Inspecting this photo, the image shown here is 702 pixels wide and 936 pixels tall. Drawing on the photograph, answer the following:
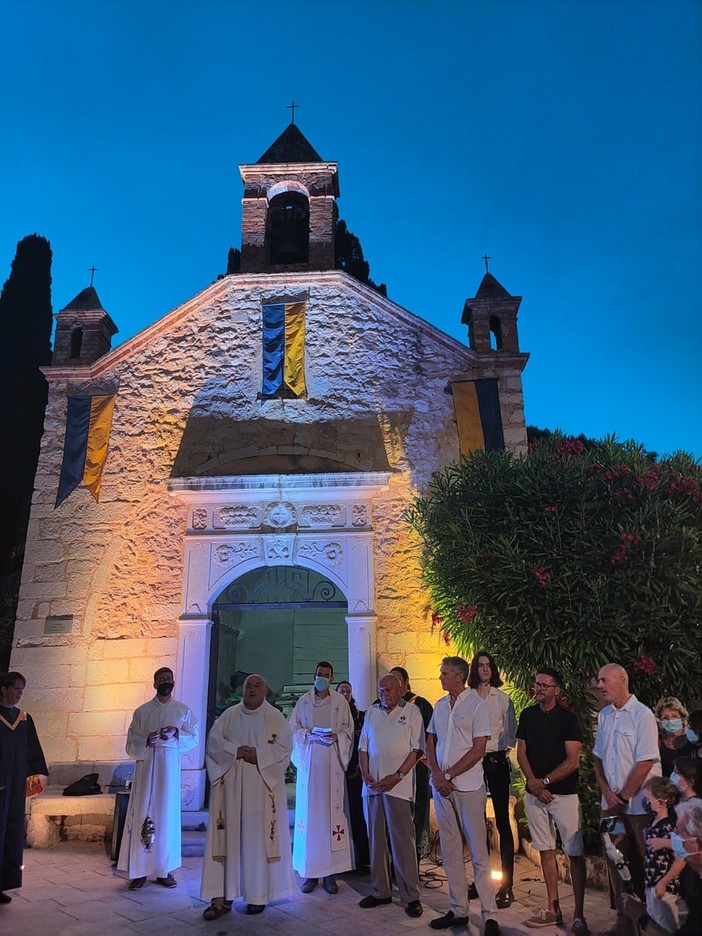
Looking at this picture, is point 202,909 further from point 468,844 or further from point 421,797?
point 421,797

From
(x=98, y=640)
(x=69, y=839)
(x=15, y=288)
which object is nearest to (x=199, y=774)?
(x=69, y=839)

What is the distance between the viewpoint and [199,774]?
8.30 metres

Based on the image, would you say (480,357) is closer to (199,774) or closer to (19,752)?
(199,774)

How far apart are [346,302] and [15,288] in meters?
25.7

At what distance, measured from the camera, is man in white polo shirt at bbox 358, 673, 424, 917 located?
507cm

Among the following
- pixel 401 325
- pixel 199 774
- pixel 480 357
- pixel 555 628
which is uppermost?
pixel 401 325

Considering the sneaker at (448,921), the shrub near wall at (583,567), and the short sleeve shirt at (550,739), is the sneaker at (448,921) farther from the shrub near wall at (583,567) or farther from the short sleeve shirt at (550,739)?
the shrub near wall at (583,567)

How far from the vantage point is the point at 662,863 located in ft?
11.9

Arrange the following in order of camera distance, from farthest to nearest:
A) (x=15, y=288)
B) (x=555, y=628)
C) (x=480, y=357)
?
1. (x=15, y=288)
2. (x=480, y=357)
3. (x=555, y=628)

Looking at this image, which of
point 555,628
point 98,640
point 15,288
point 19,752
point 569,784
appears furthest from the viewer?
point 15,288

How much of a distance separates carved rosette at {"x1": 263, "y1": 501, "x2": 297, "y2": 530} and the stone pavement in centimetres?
426

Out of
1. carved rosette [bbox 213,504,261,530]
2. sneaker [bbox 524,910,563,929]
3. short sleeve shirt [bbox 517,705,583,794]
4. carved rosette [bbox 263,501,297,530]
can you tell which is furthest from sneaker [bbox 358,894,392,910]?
carved rosette [bbox 213,504,261,530]

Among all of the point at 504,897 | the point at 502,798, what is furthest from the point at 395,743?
the point at 504,897

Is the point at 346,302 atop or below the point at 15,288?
below
